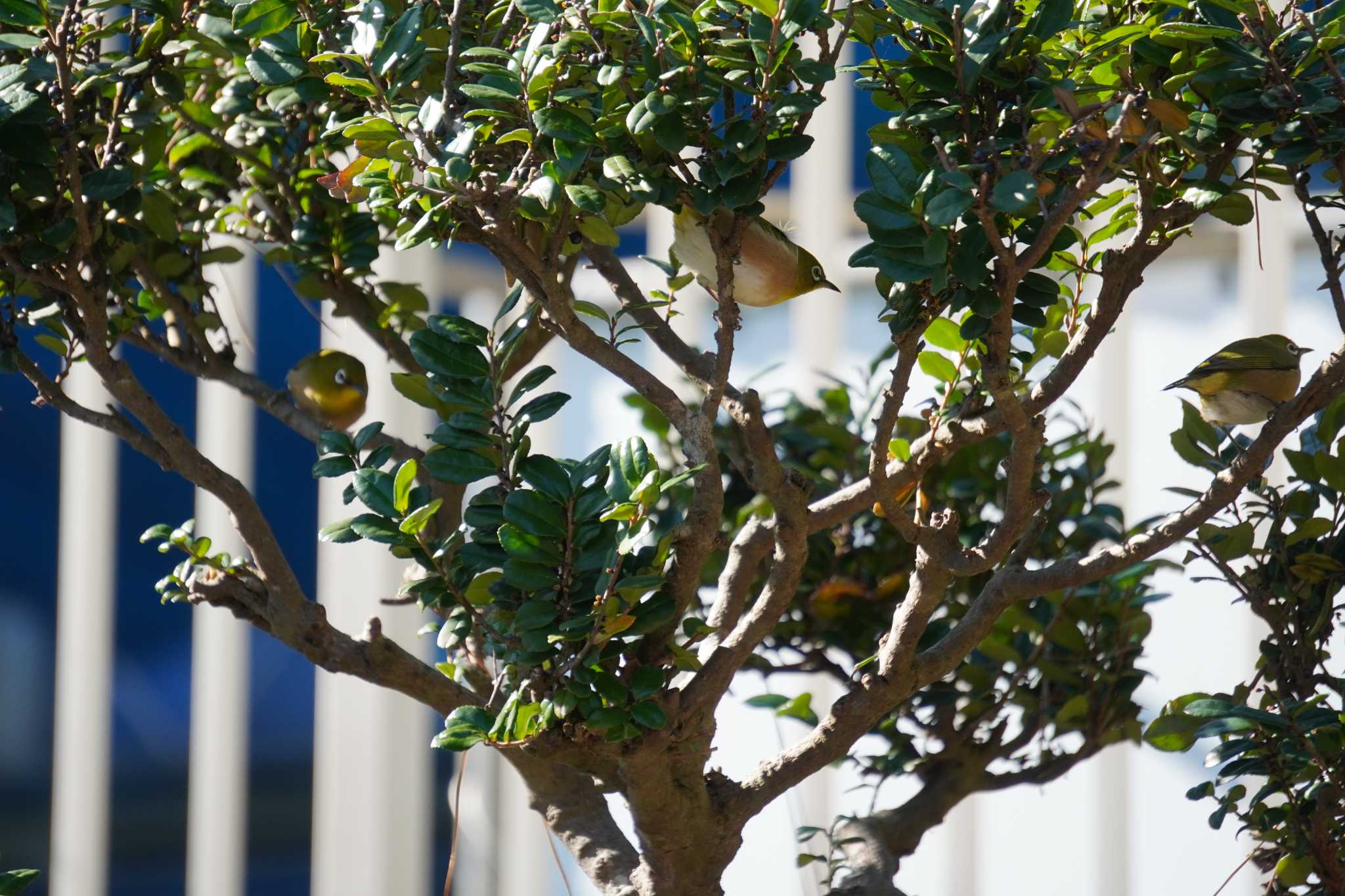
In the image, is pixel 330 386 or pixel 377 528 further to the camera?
pixel 330 386

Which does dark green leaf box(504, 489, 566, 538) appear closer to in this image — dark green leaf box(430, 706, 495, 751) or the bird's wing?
dark green leaf box(430, 706, 495, 751)

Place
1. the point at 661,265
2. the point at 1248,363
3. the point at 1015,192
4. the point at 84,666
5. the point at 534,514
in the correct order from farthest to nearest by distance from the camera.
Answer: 1. the point at 84,666
2. the point at 661,265
3. the point at 1248,363
4. the point at 534,514
5. the point at 1015,192

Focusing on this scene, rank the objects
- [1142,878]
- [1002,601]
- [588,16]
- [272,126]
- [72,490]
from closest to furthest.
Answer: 1. [588,16]
2. [1002,601]
3. [272,126]
4. [1142,878]
5. [72,490]

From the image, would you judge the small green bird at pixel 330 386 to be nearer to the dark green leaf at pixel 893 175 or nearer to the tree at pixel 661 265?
the tree at pixel 661 265

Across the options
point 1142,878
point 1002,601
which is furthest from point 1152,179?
point 1142,878

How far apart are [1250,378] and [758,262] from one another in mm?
307

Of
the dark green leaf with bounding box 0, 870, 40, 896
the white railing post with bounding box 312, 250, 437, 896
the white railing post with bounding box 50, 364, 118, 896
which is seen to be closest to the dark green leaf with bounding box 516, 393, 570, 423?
the dark green leaf with bounding box 0, 870, 40, 896

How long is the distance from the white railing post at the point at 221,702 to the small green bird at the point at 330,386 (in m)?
1.24

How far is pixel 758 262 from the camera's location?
0.66 m

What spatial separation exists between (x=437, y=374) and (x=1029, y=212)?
1.03ft

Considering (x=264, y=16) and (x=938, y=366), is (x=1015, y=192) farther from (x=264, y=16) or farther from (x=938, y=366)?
(x=264, y=16)

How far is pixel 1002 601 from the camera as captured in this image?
0.71 meters

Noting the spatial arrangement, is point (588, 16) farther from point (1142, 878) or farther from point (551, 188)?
point (1142, 878)

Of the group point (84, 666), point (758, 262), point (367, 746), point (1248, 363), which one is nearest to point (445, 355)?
point (758, 262)
